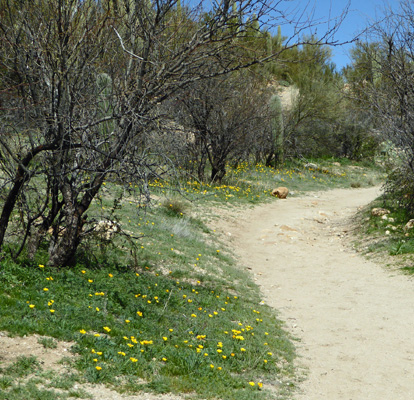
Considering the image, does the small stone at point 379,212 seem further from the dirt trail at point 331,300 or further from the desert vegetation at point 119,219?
the desert vegetation at point 119,219

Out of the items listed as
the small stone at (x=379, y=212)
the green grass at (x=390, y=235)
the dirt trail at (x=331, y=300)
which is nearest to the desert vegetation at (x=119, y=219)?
the dirt trail at (x=331, y=300)

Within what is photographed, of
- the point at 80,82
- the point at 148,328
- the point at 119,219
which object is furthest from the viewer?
the point at 119,219

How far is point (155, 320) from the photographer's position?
18.7ft

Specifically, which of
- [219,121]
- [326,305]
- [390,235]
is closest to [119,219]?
[326,305]

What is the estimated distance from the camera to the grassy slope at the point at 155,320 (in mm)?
4414

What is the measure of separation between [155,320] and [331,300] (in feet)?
12.2

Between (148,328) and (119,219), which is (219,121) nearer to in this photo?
(119,219)

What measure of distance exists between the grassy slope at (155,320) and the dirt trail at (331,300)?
16.2 inches

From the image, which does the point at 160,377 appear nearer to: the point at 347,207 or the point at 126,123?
the point at 126,123

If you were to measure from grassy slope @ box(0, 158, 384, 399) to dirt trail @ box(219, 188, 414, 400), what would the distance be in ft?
1.35

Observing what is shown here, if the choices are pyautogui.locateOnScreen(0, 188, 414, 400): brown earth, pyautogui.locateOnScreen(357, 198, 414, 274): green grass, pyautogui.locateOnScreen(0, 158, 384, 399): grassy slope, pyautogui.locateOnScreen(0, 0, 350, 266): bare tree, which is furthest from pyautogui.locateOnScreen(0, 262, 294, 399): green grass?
pyautogui.locateOnScreen(357, 198, 414, 274): green grass

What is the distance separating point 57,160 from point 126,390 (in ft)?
10.7

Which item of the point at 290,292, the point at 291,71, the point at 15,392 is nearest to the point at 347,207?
the point at 290,292

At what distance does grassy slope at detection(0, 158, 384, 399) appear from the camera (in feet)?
14.5
